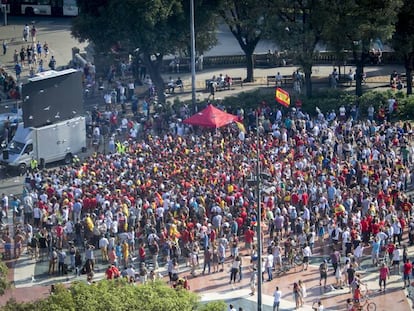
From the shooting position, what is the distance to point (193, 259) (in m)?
41.8

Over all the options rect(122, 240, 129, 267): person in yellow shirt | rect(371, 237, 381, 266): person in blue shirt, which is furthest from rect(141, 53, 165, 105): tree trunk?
rect(371, 237, 381, 266): person in blue shirt

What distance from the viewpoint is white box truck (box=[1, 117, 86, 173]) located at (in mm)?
53531

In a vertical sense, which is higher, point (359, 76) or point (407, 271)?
point (359, 76)

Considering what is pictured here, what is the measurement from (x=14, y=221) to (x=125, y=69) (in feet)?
71.3

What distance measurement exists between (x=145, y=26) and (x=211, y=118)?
28.6 ft

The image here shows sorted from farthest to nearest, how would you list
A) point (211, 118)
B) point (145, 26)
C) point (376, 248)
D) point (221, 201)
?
point (145, 26) → point (211, 118) → point (221, 201) → point (376, 248)

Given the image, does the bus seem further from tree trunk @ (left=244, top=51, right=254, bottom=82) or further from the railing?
tree trunk @ (left=244, top=51, right=254, bottom=82)

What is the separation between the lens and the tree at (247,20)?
202 ft

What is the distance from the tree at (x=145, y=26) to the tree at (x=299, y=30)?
426 centimetres

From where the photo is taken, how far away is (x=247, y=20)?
6275cm

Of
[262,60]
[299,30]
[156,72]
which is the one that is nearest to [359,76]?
[299,30]

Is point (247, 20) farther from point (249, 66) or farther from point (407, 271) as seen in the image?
point (407, 271)

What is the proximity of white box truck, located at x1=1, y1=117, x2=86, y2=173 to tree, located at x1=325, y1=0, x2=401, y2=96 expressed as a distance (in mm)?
13641

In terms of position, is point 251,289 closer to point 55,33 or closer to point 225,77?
point 225,77
